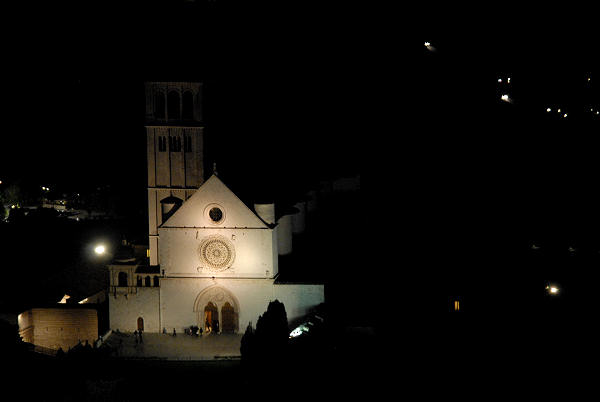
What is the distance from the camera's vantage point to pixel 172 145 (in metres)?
41.5

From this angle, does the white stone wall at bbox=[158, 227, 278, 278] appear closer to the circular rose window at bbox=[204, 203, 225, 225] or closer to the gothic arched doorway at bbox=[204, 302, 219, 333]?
the circular rose window at bbox=[204, 203, 225, 225]

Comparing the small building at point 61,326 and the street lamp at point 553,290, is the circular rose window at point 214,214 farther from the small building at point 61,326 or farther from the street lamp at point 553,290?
the street lamp at point 553,290

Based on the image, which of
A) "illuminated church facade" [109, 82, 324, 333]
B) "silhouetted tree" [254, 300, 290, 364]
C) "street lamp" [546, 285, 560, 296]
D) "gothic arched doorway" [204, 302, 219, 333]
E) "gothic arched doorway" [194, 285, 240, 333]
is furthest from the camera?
"gothic arched doorway" [204, 302, 219, 333]

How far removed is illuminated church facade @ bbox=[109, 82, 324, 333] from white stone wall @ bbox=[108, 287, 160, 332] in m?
0.06

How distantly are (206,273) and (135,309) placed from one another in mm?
4745

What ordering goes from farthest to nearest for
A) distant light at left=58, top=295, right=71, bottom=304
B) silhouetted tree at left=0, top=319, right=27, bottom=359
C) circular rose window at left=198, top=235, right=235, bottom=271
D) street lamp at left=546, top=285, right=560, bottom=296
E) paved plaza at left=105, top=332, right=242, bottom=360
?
distant light at left=58, top=295, right=71, bottom=304
circular rose window at left=198, top=235, right=235, bottom=271
paved plaza at left=105, top=332, right=242, bottom=360
street lamp at left=546, top=285, right=560, bottom=296
silhouetted tree at left=0, top=319, right=27, bottom=359

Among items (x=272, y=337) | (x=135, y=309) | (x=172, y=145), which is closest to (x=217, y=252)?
(x=135, y=309)

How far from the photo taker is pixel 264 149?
59688 millimetres

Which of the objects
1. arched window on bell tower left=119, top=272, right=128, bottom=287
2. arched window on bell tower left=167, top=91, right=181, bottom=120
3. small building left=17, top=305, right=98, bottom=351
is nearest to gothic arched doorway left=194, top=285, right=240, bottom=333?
arched window on bell tower left=119, top=272, right=128, bottom=287

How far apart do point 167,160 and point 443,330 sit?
20.6 metres

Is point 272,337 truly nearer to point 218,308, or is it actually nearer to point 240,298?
point 240,298

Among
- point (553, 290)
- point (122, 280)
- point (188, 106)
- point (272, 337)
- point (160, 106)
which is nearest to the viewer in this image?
point (272, 337)

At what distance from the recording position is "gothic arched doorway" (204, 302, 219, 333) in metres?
39.6

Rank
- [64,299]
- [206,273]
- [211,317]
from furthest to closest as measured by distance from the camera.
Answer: [64,299], [211,317], [206,273]
